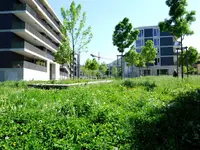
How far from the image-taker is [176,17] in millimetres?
18172

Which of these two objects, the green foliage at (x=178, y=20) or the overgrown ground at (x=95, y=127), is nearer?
the overgrown ground at (x=95, y=127)

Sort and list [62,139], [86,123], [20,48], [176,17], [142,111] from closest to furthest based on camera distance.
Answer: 1. [62,139]
2. [86,123]
3. [142,111]
4. [176,17]
5. [20,48]

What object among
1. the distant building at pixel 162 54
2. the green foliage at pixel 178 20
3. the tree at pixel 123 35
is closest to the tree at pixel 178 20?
the green foliage at pixel 178 20

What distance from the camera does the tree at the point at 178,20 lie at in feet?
59.2

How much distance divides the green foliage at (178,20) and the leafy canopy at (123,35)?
1262 cm

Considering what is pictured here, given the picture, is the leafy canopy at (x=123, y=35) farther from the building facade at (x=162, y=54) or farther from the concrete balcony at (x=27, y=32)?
the building facade at (x=162, y=54)

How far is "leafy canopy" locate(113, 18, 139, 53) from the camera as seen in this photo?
3123cm

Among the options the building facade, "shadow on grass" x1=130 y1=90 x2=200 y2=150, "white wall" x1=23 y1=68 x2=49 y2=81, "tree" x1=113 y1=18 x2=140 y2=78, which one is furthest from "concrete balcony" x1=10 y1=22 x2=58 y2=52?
the building facade

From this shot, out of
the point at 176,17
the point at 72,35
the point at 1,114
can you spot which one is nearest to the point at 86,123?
the point at 1,114

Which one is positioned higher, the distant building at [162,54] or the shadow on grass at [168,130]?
the distant building at [162,54]

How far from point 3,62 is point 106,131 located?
1234 inches

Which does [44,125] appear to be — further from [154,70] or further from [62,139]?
[154,70]

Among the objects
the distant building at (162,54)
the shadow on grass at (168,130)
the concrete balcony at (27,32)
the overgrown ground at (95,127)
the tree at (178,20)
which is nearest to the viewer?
the overgrown ground at (95,127)

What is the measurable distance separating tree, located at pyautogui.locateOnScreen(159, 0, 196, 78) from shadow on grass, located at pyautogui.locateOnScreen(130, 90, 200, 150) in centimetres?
1320
